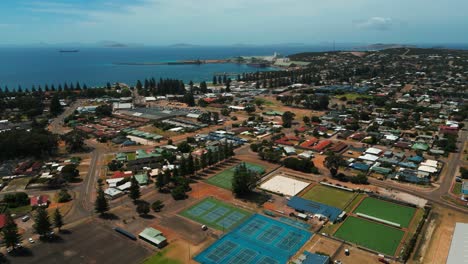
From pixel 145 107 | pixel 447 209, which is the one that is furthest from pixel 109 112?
pixel 447 209

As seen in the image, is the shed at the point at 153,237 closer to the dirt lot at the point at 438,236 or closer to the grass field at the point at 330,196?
the grass field at the point at 330,196

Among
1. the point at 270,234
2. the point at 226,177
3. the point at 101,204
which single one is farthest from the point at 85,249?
the point at 226,177

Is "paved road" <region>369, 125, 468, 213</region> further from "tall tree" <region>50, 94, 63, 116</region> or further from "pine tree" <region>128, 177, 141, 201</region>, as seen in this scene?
A: "tall tree" <region>50, 94, 63, 116</region>

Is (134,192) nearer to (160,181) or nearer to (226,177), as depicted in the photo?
(160,181)

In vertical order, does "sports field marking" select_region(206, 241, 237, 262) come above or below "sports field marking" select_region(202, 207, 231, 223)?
below

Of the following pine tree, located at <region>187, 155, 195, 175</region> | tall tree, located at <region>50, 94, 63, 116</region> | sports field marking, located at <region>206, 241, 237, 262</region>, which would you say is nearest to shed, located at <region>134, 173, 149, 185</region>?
pine tree, located at <region>187, 155, 195, 175</region>

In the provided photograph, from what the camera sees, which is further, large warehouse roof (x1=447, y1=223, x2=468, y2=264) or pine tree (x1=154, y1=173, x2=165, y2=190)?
pine tree (x1=154, y1=173, x2=165, y2=190)

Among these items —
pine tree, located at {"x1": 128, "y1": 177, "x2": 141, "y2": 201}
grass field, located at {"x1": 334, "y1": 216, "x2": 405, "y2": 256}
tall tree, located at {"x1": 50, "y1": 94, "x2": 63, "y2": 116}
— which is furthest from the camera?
tall tree, located at {"x1": 50, "y1": 94, "x2": 63, "y2": 116}
